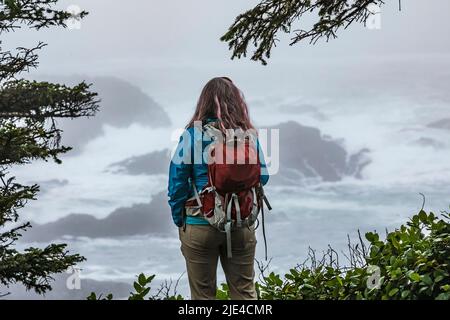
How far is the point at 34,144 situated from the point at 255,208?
8.11 m

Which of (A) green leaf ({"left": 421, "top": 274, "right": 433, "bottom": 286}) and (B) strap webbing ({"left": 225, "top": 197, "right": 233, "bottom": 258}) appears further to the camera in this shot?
(A) green leaf ({"left": 421, "top": 274, "right": 433, "bottom": 286})

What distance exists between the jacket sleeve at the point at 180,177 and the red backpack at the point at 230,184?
12 cm

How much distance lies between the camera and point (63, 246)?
45.1 feet

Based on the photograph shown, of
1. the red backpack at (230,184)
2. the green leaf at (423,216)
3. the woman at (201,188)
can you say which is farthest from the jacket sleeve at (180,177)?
the green leaf at (423,216)

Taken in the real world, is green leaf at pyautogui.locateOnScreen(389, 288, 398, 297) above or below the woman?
below

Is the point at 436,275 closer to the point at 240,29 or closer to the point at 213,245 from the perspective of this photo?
the point at 213,245

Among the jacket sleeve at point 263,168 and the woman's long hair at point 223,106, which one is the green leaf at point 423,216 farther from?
the woman's long hair at point 223,106

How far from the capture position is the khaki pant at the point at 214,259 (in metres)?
6.09

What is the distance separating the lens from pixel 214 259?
6262 millimetres

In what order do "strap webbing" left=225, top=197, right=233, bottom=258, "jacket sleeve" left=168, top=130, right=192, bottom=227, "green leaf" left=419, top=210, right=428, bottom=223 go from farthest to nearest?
1. "green leaf" left=419, top=210, right=428, bottom=223
2. "jacket sleeve" left=168, top=130, right=192, bottom=227
3. "strap webbing" left=225, top=197, right=233, bottom=258

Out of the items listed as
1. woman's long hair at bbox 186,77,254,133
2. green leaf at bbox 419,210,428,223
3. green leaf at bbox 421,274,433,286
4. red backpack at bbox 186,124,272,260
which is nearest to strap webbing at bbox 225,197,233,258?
red backpack at bbox 186,124,272,260

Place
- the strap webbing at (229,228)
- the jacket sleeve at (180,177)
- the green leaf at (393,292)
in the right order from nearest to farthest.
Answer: the strap webbing at (229,228) < the jacket sleeve at (180,177) < the green leaf at (393,292)

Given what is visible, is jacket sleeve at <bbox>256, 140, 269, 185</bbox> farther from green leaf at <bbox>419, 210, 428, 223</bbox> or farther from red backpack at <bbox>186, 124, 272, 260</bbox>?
green leaf at <bbox>419, 210, 428, 223</bbox>

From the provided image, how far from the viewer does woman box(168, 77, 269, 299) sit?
6.08 metres
